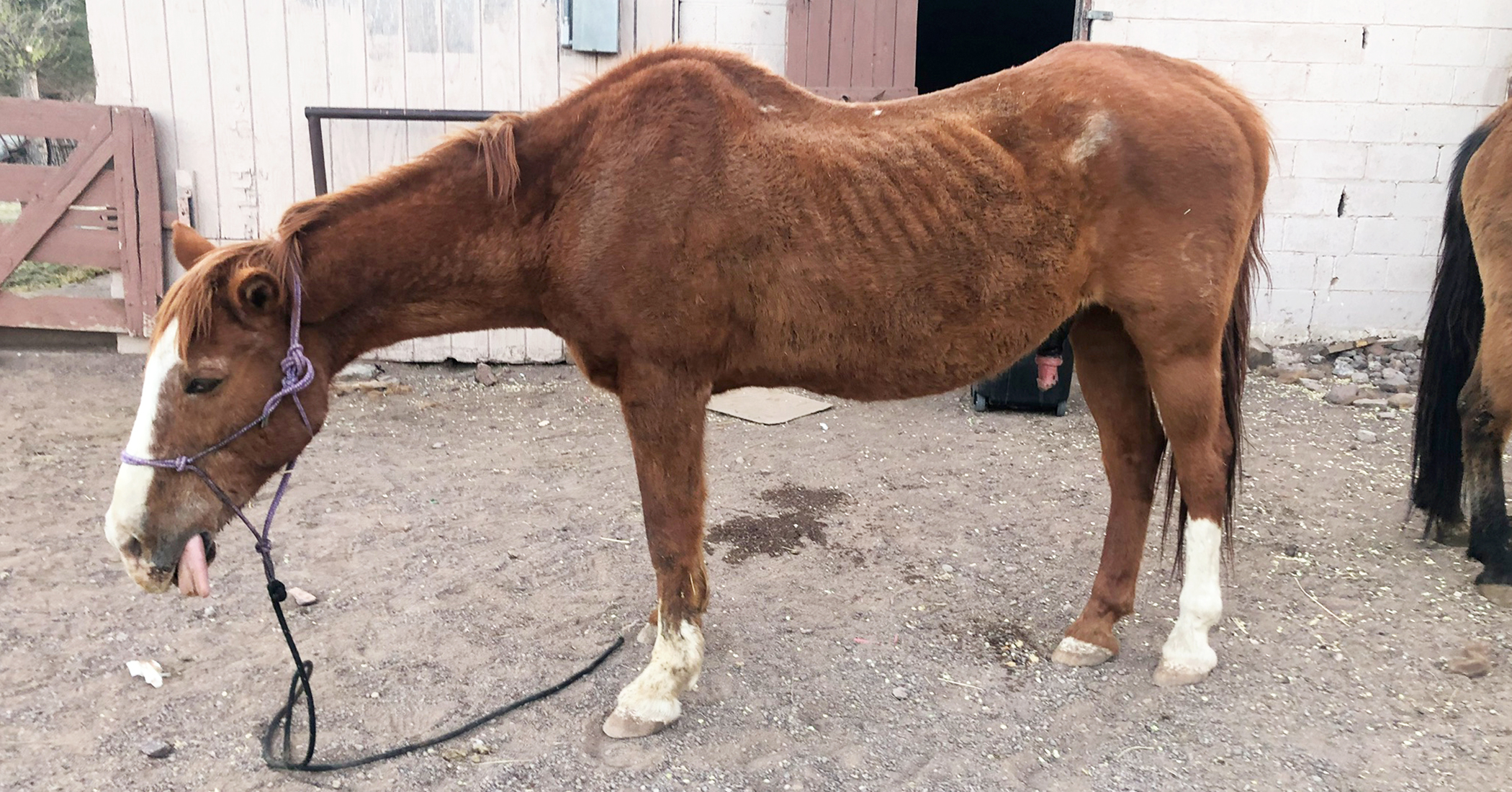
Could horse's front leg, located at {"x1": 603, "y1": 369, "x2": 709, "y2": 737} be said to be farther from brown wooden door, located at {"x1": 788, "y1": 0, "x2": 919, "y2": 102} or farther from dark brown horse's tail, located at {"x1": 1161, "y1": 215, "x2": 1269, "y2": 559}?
brown wooden door, located at {"x1": 788, "y1": 0, "x2": 919, "y2": 102}

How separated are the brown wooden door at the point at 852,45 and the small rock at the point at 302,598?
424cm

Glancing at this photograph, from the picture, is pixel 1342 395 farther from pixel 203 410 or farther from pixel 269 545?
pixel 203 410

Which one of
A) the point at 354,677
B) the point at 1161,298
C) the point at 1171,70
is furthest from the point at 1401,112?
the point at 354,677

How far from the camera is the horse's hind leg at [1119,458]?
A: 2.70 meters

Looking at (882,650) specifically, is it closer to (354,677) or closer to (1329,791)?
(1329,791)

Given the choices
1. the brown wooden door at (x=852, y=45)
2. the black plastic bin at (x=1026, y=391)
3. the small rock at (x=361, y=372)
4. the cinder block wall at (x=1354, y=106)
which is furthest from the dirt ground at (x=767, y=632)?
the brown wooden door at (x=852, y=45)

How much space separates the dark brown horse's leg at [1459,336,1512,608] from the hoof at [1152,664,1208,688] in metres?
1.40

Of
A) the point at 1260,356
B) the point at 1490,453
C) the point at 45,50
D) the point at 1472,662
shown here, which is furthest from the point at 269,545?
the point at 45,50

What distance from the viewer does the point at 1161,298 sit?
2.32 meters

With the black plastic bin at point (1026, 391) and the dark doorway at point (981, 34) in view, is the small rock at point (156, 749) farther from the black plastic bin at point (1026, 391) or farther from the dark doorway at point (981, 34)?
the dark doorway at point (981, 34)

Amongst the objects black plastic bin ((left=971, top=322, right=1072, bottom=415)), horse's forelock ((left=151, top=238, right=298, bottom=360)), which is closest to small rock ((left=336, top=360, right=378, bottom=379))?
horse's forelock ((left=151, top=238, right=298, bottom=360))

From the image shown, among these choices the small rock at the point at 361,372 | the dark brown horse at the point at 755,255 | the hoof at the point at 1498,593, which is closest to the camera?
the dark brown horse at the point at 755,255

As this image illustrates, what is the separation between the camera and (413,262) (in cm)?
210

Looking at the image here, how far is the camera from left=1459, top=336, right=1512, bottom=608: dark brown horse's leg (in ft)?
10.0
